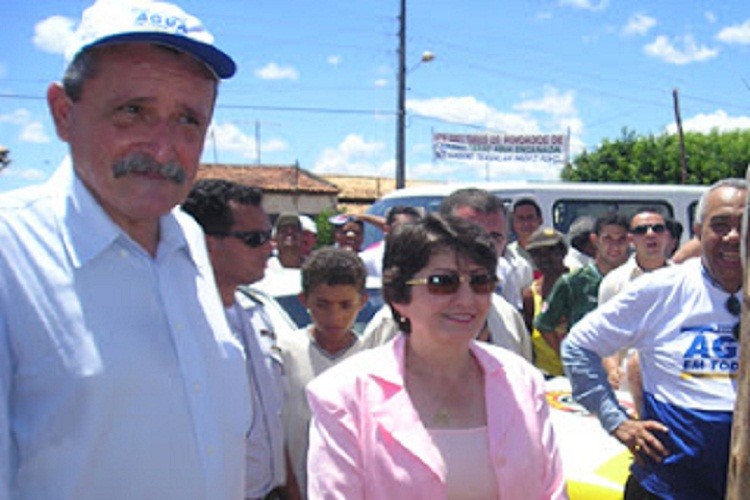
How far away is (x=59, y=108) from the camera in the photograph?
1.48m

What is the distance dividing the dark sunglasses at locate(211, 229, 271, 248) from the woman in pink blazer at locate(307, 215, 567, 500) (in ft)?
1.91

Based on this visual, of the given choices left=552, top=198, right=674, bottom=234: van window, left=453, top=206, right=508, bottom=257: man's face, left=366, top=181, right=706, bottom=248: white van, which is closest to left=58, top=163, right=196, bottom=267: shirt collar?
left=453, top=206, right=508, bottom=257: man's face

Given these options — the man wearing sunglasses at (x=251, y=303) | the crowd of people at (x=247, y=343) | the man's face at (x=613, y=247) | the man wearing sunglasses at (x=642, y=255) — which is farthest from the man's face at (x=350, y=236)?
the man wearing sunglasses at (x=251, y=303)

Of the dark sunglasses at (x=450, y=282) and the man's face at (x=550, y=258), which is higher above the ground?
the dark sunglasses at (x=450, y=282)

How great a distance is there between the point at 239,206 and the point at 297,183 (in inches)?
1224

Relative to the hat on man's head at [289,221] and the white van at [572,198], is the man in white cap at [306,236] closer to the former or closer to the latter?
the hat on man's head at [289,221]

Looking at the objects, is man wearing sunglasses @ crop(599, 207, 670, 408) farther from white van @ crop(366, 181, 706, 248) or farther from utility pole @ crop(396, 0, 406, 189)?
utility pole @ crop(396, 0, 406, 189)

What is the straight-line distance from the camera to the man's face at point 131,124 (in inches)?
56.6

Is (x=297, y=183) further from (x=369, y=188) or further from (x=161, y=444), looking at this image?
(x=161, y=444)

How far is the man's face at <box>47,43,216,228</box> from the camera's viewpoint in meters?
1.44

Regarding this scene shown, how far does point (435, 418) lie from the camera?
214 centimetres

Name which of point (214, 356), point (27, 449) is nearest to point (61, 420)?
point (27, 449)

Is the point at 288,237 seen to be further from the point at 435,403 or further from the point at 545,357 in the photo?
the point at 435,403

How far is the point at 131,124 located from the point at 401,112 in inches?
922
